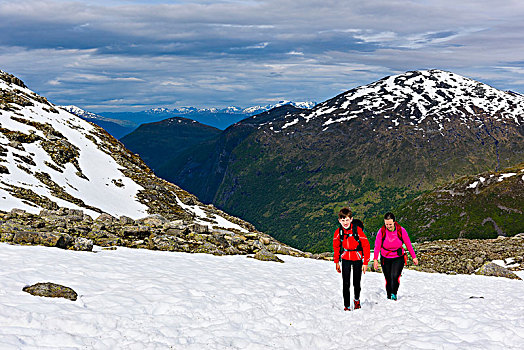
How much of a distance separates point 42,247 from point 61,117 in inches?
3026

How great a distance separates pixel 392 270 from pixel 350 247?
3.12 metres

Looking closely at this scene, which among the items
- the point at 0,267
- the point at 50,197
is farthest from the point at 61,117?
the point at 0,267

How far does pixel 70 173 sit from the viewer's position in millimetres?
61312

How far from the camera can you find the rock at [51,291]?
13.9 m

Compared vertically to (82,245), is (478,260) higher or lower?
lower

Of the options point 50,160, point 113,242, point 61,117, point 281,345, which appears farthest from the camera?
point 61,117

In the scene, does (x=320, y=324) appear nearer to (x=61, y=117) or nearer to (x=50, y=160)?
(x=50, y=160)

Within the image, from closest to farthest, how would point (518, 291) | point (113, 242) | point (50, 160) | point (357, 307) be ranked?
point (357, 307) → point (518, 291) → point (113, 242) → point (50, 160)

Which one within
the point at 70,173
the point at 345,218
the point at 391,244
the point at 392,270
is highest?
the point at 70,173

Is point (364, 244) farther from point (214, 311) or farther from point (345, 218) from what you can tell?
point (214, 311)

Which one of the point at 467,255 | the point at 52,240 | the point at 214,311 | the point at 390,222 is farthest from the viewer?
the point at 467,255

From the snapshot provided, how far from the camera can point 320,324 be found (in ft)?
50.2

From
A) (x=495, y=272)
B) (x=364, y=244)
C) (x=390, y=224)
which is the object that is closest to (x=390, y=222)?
(x=390, y=224)

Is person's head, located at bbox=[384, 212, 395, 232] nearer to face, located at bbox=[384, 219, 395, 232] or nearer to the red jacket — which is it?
face, located at bbox=[384, 219, 395, 232]
